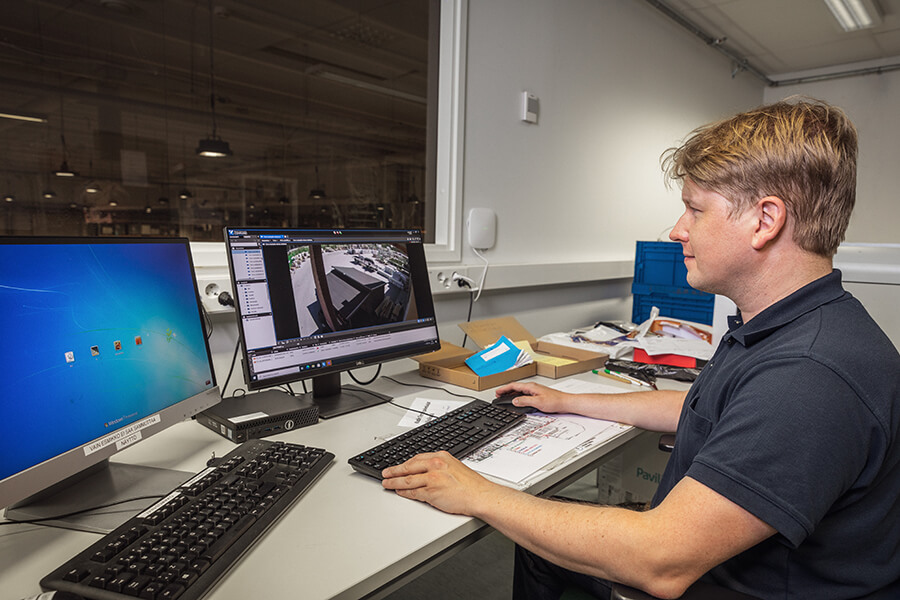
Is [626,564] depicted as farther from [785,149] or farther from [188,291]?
[188,291]

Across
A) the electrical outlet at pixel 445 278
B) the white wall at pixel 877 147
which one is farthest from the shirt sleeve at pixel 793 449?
the white wall at pixel 877 147

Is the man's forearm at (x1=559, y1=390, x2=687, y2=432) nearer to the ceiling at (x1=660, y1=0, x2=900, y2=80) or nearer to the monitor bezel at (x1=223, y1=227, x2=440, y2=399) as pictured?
the monitor bezel at (x1=223, y1=227, x2=440, y2=399)

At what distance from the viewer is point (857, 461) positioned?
69 cm

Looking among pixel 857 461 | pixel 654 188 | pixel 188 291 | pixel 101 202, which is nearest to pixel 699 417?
pixel 857 461

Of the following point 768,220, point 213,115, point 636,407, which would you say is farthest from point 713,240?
point 213,115

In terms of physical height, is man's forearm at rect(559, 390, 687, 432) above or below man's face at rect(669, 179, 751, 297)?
below

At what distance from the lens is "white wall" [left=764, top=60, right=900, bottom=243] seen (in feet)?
14.4

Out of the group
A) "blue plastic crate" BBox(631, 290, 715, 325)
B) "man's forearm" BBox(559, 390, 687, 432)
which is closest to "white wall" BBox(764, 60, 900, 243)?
"blue plastic crate" BBox(631, 290, 715, 325)

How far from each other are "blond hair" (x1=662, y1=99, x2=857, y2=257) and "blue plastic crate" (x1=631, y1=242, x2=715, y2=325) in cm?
164

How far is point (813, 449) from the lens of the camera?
26.3 inches

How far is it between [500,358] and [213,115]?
1.21 metres

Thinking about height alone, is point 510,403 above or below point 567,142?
below

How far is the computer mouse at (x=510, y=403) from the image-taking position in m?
1.35

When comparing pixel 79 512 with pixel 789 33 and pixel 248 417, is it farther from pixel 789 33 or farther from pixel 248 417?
pixel 789 33
